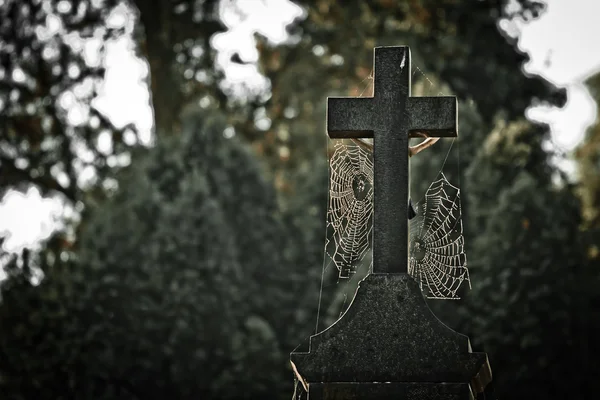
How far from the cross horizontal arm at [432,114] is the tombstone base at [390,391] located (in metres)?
1.51

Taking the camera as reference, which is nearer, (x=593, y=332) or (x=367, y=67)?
(x=593, y=332)

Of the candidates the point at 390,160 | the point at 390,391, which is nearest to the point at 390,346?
the point at 390,391

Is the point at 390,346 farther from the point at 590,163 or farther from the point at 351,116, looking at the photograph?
the point at 590,163

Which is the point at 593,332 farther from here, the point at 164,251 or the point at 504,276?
the point at 164,251

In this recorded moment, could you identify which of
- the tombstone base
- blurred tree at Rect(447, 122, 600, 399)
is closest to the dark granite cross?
the tombstone base

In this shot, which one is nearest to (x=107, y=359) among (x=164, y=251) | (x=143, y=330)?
(x=143, y=330)

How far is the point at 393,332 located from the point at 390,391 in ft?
1.06

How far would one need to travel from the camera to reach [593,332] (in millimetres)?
12141

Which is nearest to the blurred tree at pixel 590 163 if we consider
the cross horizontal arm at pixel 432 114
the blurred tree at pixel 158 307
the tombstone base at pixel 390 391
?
the blurred tree at pixel 158 307

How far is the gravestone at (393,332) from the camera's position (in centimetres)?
583

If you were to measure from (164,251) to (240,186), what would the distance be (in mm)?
1435

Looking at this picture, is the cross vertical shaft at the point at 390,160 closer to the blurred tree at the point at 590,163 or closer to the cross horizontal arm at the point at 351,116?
the cross horizontal arm at the point at 351,116

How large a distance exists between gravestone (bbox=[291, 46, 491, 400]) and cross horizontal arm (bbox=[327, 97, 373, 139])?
0.09 feet

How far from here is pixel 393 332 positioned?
19.5 feet
